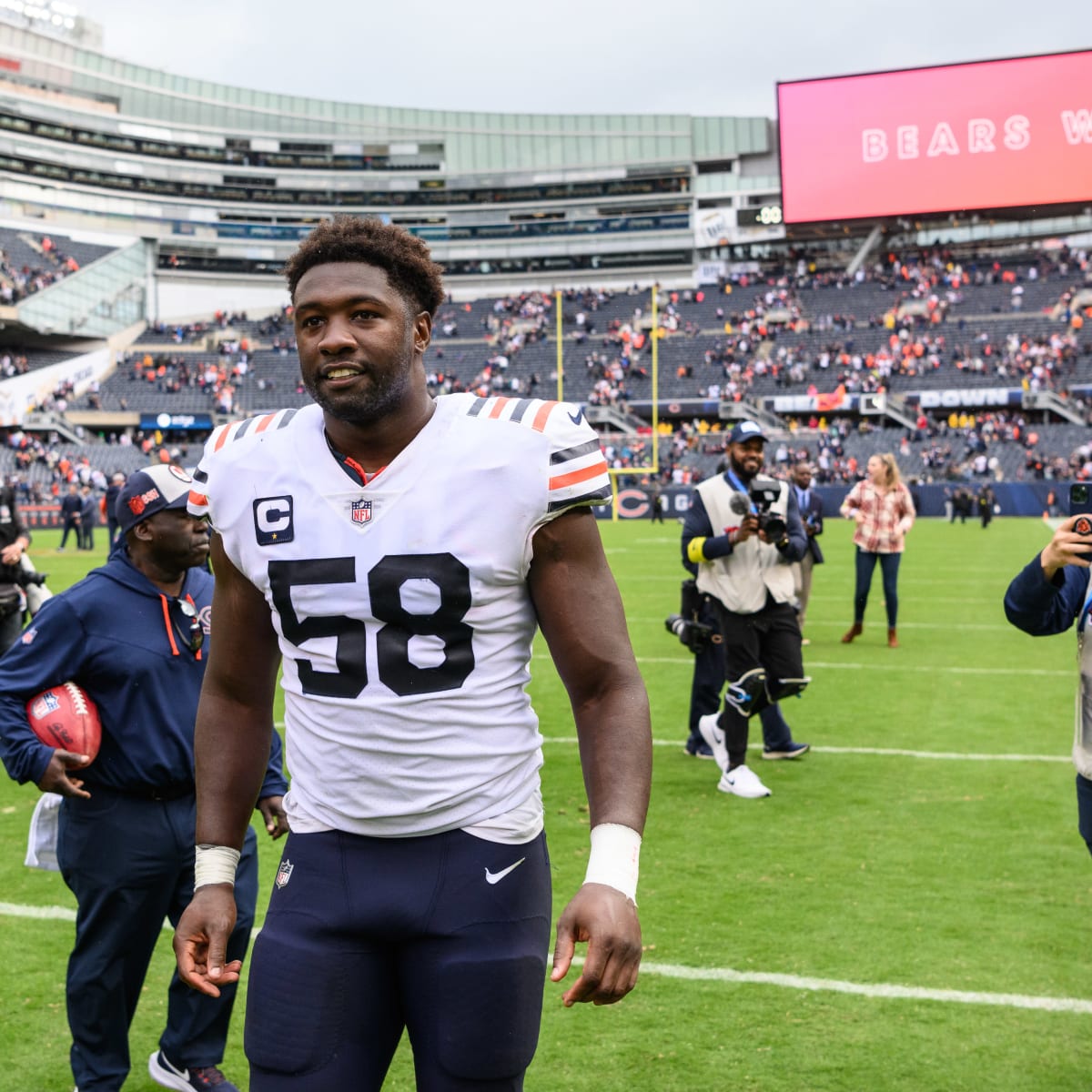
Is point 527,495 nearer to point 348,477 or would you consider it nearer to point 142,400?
point 348,477

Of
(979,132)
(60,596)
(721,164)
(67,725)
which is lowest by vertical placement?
(67,725)

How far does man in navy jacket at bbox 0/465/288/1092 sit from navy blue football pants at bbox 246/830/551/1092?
1.37m

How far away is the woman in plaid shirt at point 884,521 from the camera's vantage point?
40.0 ft

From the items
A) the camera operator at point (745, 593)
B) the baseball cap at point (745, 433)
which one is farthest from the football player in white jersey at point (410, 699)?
the camera operator at point (745, 593)

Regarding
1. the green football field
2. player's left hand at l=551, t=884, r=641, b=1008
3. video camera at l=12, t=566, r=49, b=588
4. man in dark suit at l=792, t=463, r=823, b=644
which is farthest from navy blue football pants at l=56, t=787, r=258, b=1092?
man in dark suit at l=792, t=463, r=823, b=644

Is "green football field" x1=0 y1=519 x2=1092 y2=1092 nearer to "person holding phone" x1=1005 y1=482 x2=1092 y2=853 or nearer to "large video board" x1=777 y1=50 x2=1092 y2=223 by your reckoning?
"person holding phone" x1=1005 y1=482 x2=1092 y2=853

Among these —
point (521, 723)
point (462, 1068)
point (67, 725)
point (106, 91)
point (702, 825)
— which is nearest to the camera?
point (462, 1068)

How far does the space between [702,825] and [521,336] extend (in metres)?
56.4

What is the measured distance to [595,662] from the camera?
89.8 inches

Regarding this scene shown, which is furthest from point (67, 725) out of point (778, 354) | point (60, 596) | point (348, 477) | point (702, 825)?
point (778, 354)

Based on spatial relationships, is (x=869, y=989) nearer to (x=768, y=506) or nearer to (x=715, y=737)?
(x=715, y=737)

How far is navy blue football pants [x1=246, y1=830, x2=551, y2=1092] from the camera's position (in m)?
2.14

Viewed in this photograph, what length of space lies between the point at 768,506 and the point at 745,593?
497mm

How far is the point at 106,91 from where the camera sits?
72125 mm
